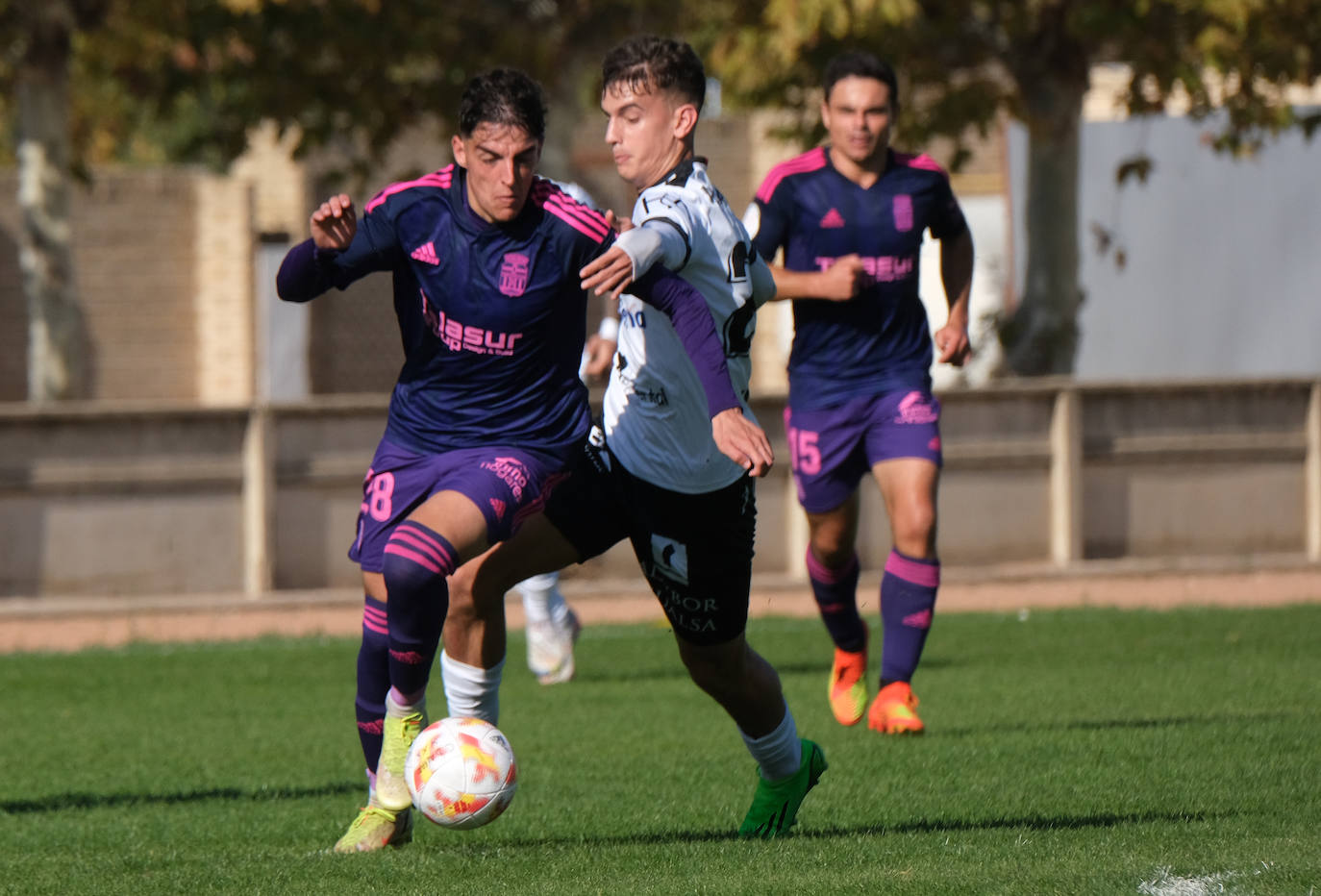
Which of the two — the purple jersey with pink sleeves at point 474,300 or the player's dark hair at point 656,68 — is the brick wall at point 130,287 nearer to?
the purple jersey with pink sleeves at point 474,300

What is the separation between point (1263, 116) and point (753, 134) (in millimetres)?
10164

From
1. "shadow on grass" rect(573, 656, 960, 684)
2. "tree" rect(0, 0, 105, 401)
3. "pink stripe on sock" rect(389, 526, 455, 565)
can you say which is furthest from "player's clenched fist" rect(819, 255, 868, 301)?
"tree" rect(0, 0, 105, 401)

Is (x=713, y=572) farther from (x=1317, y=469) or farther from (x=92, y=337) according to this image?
(x=92, y=337)

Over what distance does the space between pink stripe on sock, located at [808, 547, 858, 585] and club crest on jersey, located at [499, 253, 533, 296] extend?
2862mm

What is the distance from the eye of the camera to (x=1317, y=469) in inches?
565

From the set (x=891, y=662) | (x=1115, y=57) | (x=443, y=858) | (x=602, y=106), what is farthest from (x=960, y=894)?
(x=1115, y=57)

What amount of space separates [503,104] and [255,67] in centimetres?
1195

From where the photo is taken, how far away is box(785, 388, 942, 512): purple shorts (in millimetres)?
7520

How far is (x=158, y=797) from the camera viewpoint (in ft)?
21.5

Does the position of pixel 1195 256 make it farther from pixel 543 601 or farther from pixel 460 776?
pixel 460 776

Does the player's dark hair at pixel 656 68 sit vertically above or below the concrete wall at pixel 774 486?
above

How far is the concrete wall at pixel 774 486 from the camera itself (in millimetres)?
12734

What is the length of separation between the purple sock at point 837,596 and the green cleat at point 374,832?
2931 mm

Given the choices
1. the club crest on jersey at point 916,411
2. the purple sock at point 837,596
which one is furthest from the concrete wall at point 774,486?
the club crest on jersey at point 916,411
